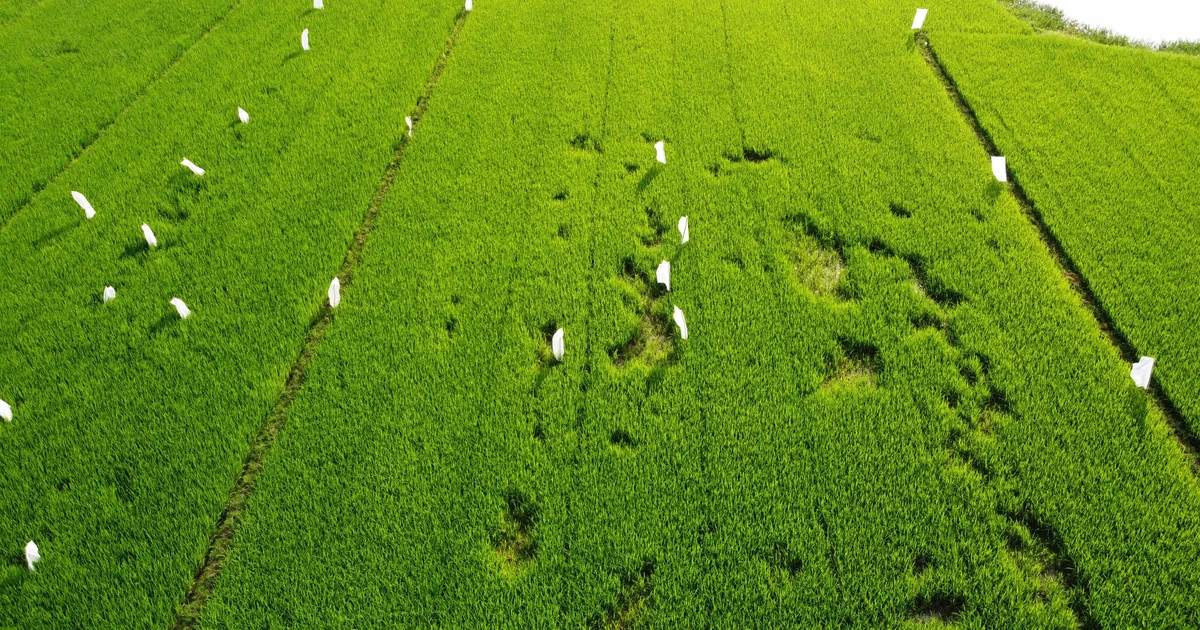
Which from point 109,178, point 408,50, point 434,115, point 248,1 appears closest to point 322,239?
point 434,115

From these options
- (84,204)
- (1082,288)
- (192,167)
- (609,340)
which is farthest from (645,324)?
(84,204)

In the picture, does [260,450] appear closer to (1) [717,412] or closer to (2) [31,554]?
(2) [31,554]

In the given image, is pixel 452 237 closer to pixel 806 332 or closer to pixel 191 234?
pixel 191 234

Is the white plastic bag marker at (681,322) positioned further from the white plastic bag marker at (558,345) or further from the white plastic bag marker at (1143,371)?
the white plastic bag marker at (1143,371)

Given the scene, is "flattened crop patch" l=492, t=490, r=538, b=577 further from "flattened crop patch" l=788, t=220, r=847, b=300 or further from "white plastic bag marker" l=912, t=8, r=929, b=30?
"white plastic bag marker" l=912, t=8, r=929, b=30

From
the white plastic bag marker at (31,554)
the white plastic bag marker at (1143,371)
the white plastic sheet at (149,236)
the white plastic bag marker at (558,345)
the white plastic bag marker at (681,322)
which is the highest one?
the white plastic bag marker at (1143,371)

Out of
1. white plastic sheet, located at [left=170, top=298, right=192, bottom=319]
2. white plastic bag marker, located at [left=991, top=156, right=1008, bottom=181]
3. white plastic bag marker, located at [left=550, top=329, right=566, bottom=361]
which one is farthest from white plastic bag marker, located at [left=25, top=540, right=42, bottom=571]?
white plastic bag marker, located at [left=991, top=156, right=1008, bottom=181]

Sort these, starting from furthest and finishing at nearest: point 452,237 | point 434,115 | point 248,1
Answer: point 248,1
point 434,115
point 452,237

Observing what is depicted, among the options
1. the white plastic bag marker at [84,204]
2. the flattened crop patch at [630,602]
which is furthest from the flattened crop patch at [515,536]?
the white plastic bag marker at [84,204]
